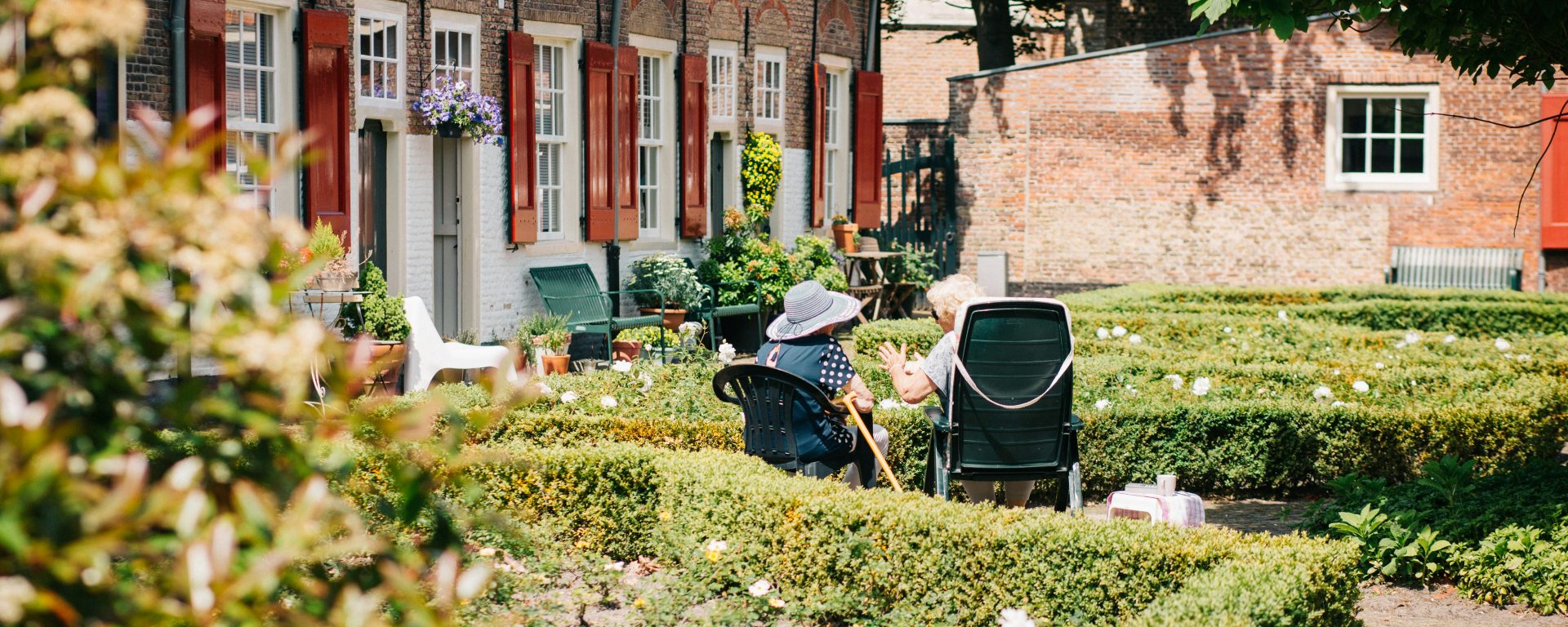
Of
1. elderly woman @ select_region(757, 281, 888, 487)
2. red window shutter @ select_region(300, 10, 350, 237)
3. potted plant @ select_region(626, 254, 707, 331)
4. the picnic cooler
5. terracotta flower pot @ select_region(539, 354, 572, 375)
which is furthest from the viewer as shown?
potted plant @ select_region(626, 254, 707, 331)

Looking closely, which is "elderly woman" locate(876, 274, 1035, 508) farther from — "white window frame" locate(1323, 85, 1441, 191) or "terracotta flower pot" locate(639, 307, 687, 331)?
"white window frame" locate(1323, 85, 1441, 191)

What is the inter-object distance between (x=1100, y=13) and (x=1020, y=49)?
Result: 307cm

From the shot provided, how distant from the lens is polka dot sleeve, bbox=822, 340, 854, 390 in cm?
662

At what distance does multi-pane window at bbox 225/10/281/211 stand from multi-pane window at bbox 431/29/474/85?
1706mm

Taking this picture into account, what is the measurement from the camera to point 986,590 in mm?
5117

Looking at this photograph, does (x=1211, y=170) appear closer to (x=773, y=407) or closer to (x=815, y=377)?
(x=815, y=377)

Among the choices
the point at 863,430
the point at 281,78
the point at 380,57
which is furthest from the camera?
the point at 380,57

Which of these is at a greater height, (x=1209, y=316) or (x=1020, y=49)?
(x=1020, y=49)

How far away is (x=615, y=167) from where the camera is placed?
1431 cm

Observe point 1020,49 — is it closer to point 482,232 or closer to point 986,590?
point 482,232

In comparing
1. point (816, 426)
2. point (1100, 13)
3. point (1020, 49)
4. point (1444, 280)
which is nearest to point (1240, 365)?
point (816, 426)

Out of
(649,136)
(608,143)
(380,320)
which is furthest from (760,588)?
(649,136)

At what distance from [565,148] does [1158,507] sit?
8.65m

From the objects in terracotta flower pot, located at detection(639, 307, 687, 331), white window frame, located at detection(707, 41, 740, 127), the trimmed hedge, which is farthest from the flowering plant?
the trimmed hedge
